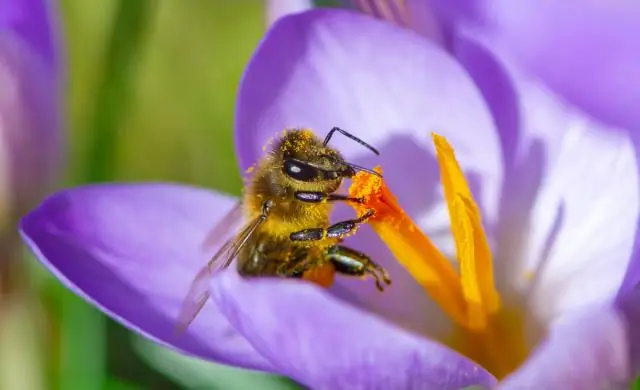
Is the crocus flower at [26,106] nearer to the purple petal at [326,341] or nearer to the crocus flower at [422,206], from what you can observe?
the crocus flower at [422,206]

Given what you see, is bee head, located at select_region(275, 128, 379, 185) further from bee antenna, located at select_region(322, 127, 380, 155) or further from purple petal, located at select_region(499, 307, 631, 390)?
purple petal, located at select_region(499, 307, 631, 390)

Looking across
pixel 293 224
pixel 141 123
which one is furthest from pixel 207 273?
pixel 141 123

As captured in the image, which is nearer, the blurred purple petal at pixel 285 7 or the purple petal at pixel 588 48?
the purple petal at pixel 588 48

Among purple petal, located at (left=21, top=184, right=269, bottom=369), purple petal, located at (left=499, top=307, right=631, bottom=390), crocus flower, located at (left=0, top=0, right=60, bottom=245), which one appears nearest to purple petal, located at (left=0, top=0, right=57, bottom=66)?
crocus flower, located at (left=0, top=0, right=60, bottom=245)

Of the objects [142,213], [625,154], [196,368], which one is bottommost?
[196,368]

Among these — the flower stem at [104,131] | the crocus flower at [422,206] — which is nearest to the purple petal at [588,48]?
the crocus flower at [422,206]

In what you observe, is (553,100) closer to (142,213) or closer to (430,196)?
(430,196)

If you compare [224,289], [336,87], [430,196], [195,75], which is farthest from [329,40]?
[195,75]
